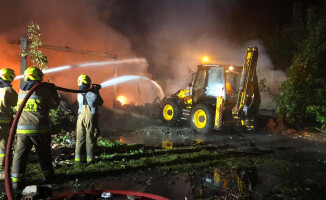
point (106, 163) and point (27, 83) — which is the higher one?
point (27, 83)

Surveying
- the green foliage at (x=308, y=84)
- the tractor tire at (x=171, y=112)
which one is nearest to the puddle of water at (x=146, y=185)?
the tractor tire at (x=171, y=112)

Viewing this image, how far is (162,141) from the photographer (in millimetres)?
8406

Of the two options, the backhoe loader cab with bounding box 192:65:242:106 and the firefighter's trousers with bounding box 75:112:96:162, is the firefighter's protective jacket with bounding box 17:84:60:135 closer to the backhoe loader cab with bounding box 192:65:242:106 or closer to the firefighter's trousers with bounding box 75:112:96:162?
the firefighter's trousers with bounding box 75:112:96:162

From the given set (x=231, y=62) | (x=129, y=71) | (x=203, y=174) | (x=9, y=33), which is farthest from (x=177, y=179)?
(x=129, y=71)

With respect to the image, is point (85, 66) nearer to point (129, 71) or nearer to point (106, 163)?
point (129, 71)

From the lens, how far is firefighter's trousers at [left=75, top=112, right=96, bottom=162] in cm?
513

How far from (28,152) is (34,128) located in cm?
41

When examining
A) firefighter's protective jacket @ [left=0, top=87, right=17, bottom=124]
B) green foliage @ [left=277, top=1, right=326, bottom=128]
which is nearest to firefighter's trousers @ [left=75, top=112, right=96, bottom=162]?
firefighter's protective jacket @ [left=0, top=87, right=17, bottom=124]

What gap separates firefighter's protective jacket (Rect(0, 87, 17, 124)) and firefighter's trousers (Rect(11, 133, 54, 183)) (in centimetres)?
111

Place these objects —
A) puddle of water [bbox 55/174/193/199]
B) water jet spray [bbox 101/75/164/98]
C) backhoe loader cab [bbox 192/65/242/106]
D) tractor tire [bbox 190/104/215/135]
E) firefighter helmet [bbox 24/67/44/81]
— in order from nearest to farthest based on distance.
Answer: puddle of water [bbox 55/174/193/199], firefighter helmet [bbox 24/67/44/81], tractor tire [bbox 190/104/215/135], backhoe loader cab [bbox 192/65/242/106], water jet spray [bbox 101/75/164/98]

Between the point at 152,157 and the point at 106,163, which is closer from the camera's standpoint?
the point at 106,163

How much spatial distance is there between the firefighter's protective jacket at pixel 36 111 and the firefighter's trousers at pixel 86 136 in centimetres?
98

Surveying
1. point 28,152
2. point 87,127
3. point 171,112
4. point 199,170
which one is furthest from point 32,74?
point 171,112

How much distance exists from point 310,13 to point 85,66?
14.4 m
